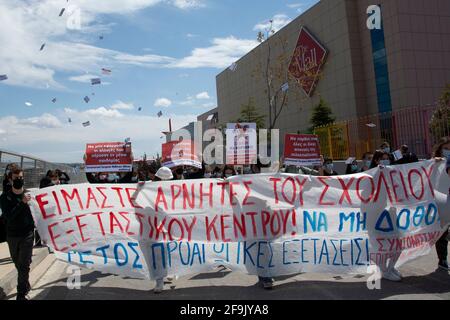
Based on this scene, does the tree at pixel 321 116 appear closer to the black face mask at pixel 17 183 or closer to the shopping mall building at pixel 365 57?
the shopping mall building at pixel 365 57

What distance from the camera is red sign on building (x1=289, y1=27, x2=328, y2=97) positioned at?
4244cm

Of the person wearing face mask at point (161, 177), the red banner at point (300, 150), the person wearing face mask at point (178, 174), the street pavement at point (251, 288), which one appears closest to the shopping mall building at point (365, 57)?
the red banner at point (300, 150)

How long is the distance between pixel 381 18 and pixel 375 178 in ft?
109

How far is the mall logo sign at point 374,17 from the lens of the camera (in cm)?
3556

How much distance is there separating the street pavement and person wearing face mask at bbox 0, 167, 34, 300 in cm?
48

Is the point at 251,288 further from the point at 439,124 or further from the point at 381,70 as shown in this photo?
the point at 381,70

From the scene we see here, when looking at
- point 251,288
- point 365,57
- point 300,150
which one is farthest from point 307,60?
point 251,288

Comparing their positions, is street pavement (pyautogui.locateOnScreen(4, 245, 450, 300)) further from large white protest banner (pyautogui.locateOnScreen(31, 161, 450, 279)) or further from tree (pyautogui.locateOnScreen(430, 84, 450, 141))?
tree (pyautogui.locateOnScreen(430, 84, 450, 141))

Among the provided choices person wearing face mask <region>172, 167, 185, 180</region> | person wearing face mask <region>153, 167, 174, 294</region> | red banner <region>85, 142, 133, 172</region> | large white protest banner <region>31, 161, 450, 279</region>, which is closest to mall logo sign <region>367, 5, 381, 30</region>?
person wearing face mask <region>172, 167, 185, 180</region>

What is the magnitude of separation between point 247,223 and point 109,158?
147 inches

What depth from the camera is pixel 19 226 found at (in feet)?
18.0

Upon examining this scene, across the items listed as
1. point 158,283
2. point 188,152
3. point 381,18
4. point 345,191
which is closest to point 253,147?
point 188,152

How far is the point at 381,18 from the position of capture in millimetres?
35562

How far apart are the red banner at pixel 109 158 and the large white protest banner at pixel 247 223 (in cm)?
239
